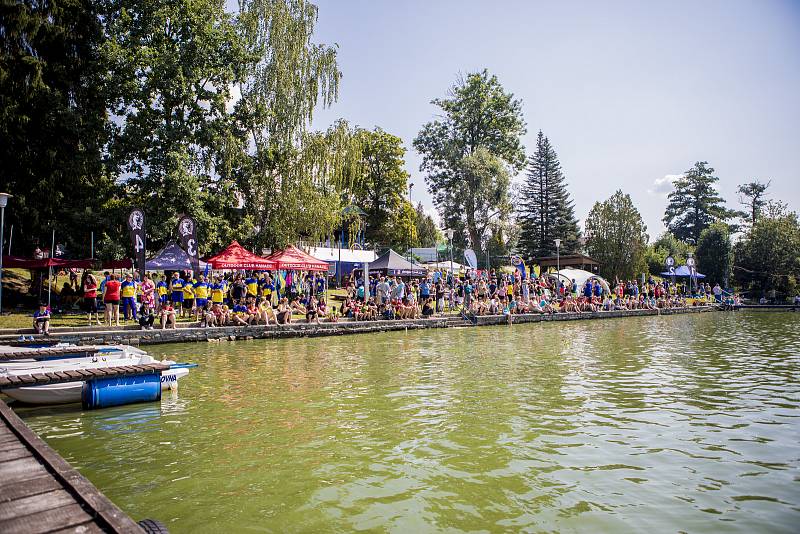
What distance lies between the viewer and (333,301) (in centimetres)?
2905

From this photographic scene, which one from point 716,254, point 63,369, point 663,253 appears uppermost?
point 663,253

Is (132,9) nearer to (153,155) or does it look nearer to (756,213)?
(153,155)

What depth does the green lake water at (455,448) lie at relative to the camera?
4504 mm

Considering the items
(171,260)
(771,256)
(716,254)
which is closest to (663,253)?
(716,254)

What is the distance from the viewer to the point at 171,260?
20281 mm

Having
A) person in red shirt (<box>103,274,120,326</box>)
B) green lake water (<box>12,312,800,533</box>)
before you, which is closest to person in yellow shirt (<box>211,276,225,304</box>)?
person in red shirt (<box>103,274,120,326</box>)

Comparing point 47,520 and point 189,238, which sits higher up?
point 189,238

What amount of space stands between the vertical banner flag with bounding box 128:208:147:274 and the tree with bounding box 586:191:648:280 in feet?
112

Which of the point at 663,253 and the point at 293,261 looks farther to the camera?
the point at 663,253

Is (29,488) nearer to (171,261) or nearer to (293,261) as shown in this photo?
(171,261)

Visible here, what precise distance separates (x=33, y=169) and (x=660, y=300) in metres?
37.1

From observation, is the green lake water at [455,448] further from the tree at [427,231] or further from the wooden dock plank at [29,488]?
the tree at [427,231]

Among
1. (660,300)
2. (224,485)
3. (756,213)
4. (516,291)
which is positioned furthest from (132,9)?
(756,213)

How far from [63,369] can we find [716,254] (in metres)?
54.8
